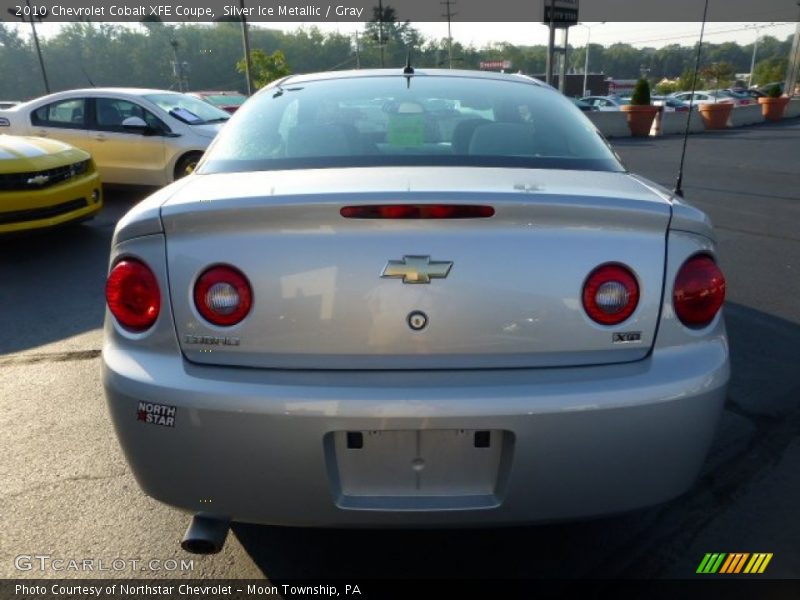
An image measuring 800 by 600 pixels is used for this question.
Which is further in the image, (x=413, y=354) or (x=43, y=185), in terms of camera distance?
(x=43, y=185)

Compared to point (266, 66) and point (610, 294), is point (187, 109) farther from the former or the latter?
point (266, 66)

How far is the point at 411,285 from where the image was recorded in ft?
5.20

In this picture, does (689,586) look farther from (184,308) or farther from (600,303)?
(184,308)

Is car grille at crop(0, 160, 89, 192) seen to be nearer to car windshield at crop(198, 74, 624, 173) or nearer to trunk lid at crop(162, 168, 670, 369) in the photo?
car windshield at crop(198, 74, 624, 173)

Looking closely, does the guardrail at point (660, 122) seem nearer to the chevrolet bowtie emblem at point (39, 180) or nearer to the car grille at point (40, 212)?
the car grille at point (40, 212)

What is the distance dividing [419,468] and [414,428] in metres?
0.14

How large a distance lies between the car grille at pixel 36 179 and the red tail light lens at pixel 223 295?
4.95 metres

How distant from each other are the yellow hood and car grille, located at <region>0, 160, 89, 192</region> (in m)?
0.04

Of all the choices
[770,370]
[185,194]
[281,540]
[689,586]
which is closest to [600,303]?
[689,586]

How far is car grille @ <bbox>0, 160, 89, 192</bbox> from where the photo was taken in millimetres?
5480

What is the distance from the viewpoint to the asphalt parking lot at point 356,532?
6.89ft

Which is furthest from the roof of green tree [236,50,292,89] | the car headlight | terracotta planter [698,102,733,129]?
green tree [236,50,292,89]

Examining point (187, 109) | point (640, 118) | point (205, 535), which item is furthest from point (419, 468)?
point (640, 118)

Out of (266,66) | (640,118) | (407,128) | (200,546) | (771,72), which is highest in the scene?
(266,66)
